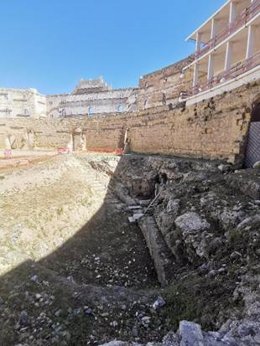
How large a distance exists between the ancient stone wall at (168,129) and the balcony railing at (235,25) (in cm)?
314

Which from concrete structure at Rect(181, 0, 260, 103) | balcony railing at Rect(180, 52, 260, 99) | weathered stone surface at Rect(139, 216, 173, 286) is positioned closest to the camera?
weathered stone surface at Rect(139, 216, 173, 286)

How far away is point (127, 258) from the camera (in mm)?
7508

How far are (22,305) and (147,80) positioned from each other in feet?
78.9

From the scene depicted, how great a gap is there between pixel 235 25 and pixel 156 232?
9131 millimetres

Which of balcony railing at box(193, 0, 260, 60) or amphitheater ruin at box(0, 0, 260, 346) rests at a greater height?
balcony railing at box(193, 0, 260, 60)

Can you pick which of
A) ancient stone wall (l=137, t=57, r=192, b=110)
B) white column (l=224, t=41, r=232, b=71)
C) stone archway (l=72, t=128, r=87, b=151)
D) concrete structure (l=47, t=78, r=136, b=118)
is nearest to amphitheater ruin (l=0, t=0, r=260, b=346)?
white column (l=224, t=41, r=232, b=71)

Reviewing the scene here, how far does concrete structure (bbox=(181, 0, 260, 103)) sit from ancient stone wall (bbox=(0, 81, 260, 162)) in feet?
2.43

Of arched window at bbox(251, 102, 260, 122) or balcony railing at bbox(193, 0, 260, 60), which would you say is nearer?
arched window at bbox(251, 102, 260, 122)

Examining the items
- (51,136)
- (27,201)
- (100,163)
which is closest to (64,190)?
(27,201)

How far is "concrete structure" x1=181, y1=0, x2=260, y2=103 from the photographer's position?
971 centimetres

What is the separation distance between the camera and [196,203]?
7062 mm

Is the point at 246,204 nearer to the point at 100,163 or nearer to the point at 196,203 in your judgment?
the point at 196,203

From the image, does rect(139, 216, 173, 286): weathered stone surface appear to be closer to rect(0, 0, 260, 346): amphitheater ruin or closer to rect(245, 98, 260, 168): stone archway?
rect(0, 0, 260, 346): amphitheater ruin

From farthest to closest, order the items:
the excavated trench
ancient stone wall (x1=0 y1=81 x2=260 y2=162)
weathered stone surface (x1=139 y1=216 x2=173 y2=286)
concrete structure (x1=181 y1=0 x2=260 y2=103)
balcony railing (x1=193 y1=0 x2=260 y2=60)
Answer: balcony railing (x1=193 y1=0 x2=260 y2=60) → concrete structure (x1=181 y1=0 x2=260 y2=103) → ancient stone wall (x1=0 y1=81 x2=260 y2=162) → weathered stone surface (x1=139 y1=216 x2=173 y2=286) → the excavated trench
